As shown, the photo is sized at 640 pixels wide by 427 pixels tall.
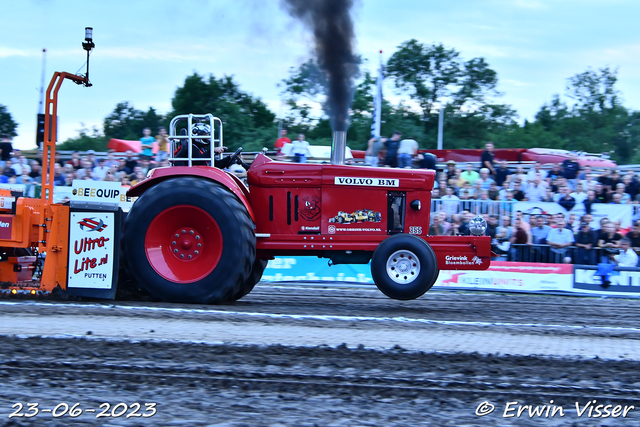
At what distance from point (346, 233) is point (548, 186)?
21.1 ft

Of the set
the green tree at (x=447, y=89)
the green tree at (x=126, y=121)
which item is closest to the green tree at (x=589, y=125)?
the green tree at (x=447, y=89)

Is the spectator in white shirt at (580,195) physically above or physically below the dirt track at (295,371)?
above

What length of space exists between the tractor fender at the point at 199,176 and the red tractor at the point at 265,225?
11 millimetres

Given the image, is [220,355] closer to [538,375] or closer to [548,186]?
[538,375]

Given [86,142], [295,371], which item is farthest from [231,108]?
[295,371]

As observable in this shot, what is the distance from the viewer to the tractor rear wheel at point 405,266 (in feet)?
25.6

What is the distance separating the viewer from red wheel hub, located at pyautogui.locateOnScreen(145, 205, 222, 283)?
779 centimetres

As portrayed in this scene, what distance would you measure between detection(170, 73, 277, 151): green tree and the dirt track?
56.7 ft

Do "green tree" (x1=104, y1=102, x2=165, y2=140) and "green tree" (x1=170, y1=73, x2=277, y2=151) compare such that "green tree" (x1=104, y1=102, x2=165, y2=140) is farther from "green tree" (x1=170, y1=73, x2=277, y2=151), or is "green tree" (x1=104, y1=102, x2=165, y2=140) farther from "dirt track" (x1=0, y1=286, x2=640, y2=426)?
"dirt track" (x1=0, y1=286, x2=640, y2=426)

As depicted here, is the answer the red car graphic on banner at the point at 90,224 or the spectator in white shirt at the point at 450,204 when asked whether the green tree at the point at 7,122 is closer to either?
the spectator in white shirt at the point at 450,204

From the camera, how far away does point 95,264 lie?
7.78m

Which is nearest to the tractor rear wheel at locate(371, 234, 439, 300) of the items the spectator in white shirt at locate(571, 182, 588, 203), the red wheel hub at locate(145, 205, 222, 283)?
the red wheel hub at locate(145, 205, 222, 283)

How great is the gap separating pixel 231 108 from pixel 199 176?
19753 millimetres

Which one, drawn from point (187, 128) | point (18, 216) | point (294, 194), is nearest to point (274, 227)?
point (294, 194)
